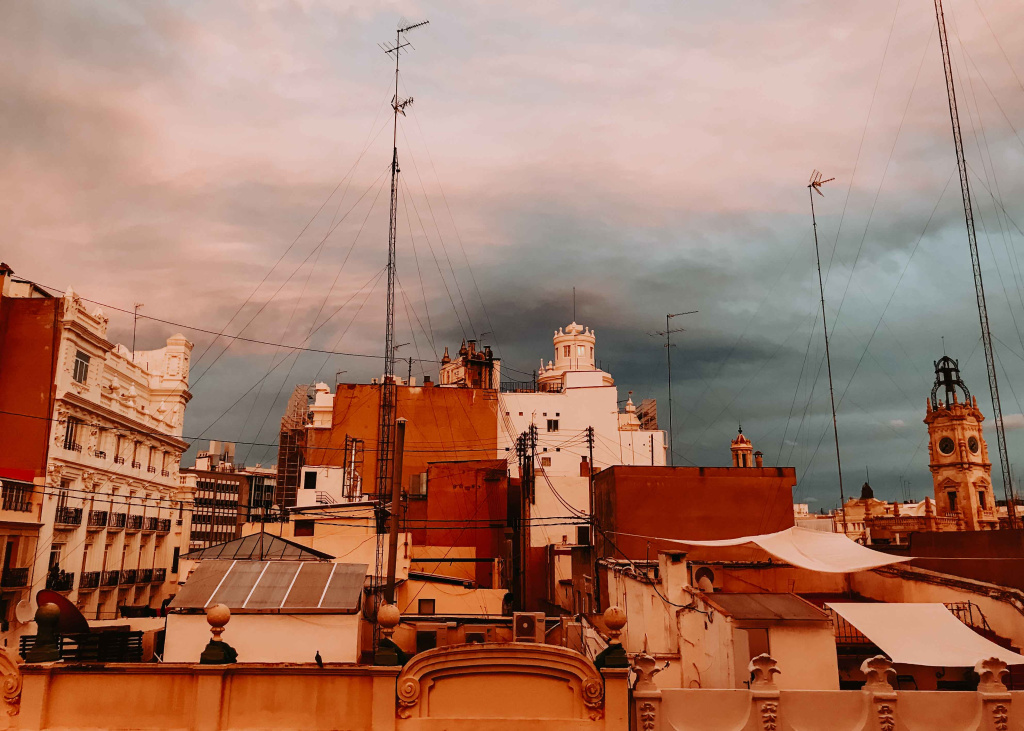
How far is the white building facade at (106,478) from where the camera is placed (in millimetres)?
39406

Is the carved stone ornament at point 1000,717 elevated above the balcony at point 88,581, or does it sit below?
below

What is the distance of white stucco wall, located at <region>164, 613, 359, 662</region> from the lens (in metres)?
19.8

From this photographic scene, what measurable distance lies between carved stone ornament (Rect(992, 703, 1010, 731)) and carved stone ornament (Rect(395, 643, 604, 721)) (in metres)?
7.24

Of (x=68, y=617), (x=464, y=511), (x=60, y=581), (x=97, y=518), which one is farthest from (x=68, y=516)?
(x=68, y=617)

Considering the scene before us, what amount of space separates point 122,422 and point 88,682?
37303 mm

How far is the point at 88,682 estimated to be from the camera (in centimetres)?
1339

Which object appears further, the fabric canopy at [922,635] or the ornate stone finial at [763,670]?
the fabric canopy at [922,635]

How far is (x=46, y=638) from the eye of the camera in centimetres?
1386

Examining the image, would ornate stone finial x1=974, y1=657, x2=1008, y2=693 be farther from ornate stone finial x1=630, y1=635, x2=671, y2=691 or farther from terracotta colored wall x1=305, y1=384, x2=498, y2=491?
terracotta colored wall x1=305, y1=384, x2=498, y2=491

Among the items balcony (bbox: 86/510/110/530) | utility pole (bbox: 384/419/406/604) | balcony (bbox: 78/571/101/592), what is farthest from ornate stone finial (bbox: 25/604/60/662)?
balcony (bbox: 86/510/110/530)

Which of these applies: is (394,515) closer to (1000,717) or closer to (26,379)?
(1000,717)

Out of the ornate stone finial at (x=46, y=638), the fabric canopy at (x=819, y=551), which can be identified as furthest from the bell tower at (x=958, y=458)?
the ornate stone finial at (x=46, y=638)

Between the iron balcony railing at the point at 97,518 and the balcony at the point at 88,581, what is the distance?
2594 mm

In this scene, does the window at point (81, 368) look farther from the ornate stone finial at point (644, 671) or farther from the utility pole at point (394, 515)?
the ornate stone finial at point (644, 671)
